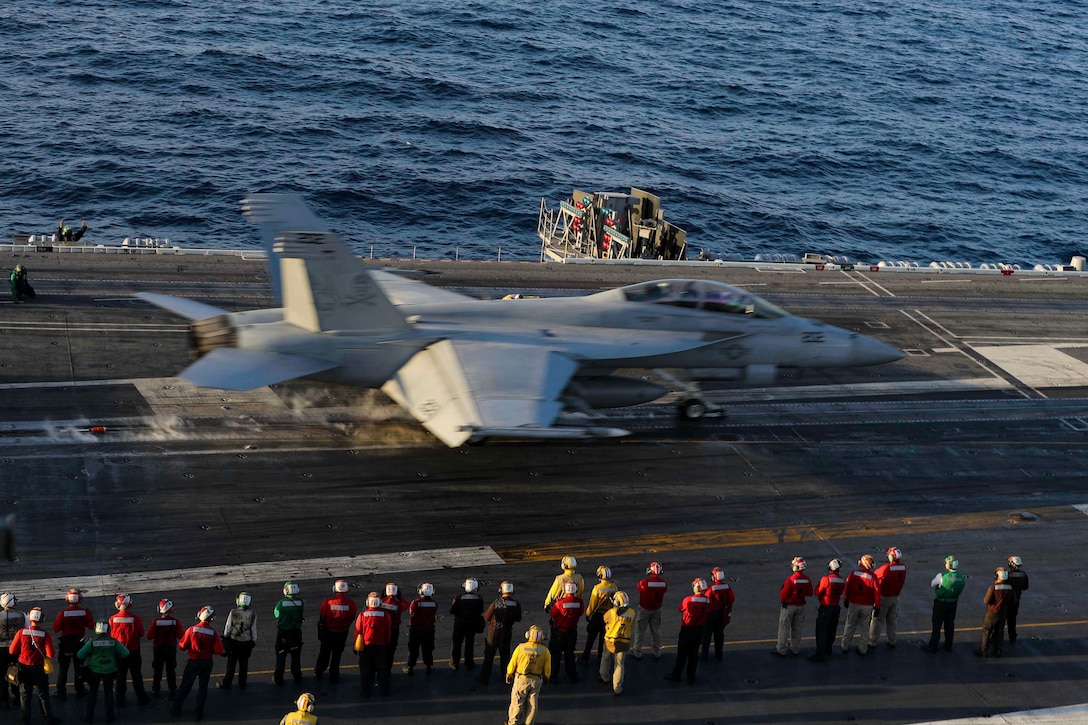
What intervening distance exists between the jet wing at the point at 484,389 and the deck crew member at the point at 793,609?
17.1 ft

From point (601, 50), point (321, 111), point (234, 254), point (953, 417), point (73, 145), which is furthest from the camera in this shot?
point (601, 50)

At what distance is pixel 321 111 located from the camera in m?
79.9

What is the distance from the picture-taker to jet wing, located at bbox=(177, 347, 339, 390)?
2423 cm

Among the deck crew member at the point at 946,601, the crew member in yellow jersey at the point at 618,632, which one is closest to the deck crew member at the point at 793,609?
the deck crew member at the point at 946,601

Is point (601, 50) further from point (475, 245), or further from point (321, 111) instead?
point (475, 245)

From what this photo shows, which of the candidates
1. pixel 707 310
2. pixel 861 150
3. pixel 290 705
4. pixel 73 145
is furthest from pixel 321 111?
pixel 290 705

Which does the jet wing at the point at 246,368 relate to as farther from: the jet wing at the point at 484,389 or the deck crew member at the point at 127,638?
the deck crew member at the point at 127,638

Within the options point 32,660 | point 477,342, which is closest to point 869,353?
point 477,342

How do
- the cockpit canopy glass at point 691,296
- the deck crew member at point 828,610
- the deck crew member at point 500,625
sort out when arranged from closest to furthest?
the deck crew member at point 500,625, the deck crew member at point 828,610, the cockpit canopy glass at point 691,296

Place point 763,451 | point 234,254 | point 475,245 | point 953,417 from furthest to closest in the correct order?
point 475,245
point 234,254
point 953,417
point 763,451

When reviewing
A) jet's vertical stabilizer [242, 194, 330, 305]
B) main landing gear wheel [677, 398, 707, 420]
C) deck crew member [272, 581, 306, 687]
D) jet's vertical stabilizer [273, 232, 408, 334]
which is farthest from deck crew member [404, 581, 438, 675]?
main landing gear wheel [677, 398, 707, 420]

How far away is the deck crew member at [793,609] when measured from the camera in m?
19.3

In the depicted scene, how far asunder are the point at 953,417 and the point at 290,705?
2092 cm

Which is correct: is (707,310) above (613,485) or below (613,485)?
above
